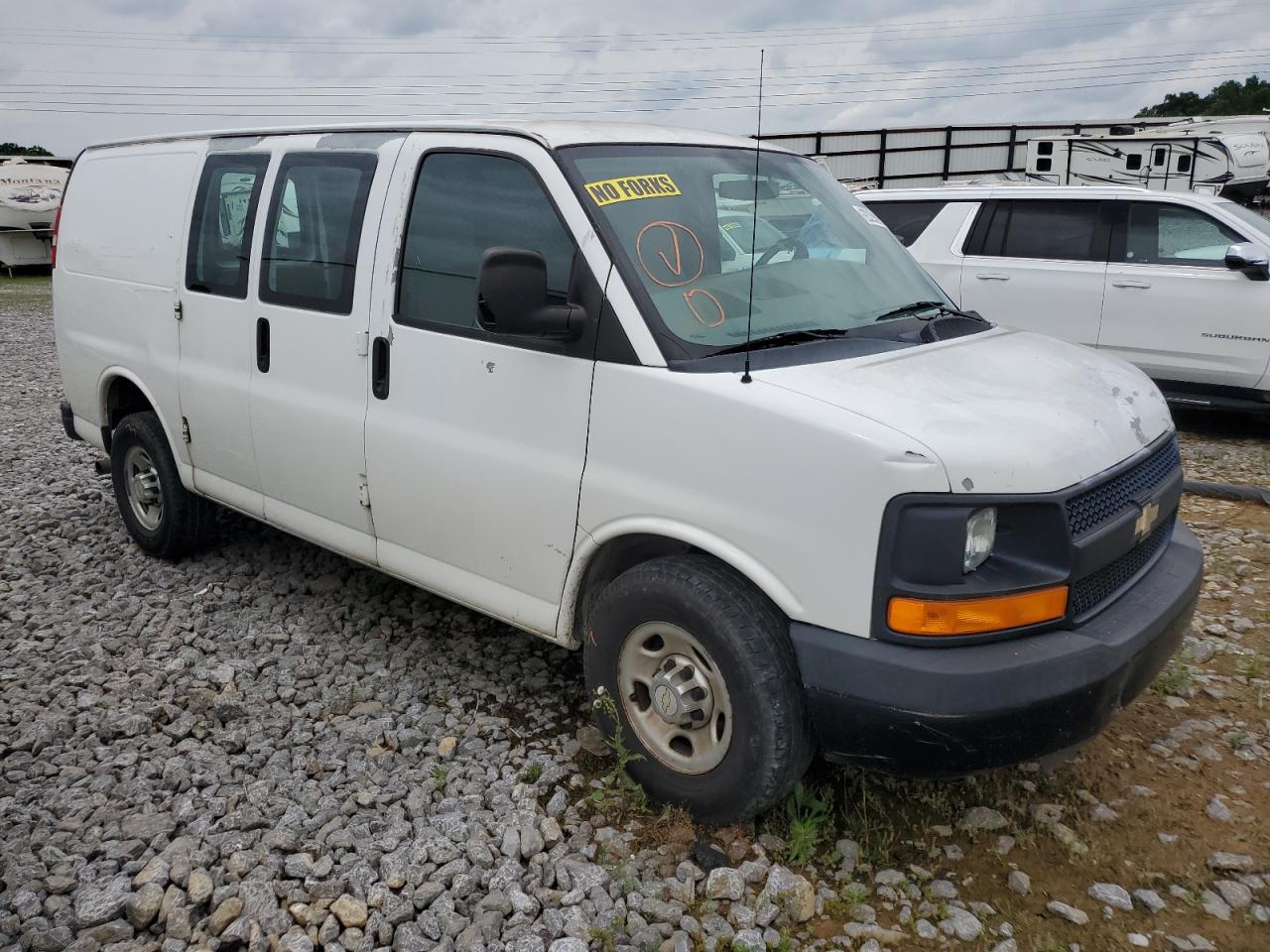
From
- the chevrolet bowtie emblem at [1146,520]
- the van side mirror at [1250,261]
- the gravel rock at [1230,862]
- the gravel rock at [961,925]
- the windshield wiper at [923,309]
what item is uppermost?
the van side mirror at [1250,261]

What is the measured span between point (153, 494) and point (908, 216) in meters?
6.44

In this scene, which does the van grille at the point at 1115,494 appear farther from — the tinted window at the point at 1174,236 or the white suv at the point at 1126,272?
the tinted window at the point at 1174,236

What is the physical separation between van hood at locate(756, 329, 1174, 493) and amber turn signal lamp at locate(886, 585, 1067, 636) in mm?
291

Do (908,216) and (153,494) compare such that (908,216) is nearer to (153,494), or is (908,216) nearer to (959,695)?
(153,494)

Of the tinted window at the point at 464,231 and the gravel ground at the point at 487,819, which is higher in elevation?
the tinted window at the point at 464,231

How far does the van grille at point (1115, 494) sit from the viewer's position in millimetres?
2859

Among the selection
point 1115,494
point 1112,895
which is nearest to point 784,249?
point 1115,494

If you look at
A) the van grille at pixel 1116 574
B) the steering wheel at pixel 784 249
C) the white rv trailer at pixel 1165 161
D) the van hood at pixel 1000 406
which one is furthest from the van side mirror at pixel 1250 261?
the white rv trailer at pixel 1165 161

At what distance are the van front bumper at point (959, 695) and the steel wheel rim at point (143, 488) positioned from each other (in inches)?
156

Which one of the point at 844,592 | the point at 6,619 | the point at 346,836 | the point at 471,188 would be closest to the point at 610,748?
the point at 346,836

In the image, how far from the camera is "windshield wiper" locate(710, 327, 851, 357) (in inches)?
126

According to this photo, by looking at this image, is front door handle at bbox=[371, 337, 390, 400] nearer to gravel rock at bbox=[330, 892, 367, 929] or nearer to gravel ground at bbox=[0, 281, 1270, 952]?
gravel ground at bbox=[0, 281, 1270, 952]

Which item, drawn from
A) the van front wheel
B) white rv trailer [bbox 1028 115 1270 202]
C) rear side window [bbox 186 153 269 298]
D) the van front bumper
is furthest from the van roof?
white rv trailer [bbox 1028 115 1270 202]

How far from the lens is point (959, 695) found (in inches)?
105
